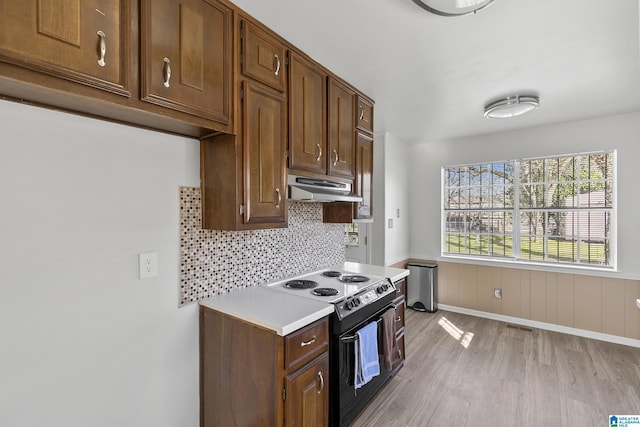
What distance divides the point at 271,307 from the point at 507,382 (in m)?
2.22

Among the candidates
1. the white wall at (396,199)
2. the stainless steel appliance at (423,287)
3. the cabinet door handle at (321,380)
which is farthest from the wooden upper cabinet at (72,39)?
the stainless steel appliance at (423,287)

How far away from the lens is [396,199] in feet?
13.8

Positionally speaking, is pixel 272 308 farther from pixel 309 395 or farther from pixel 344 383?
pixel 344 383

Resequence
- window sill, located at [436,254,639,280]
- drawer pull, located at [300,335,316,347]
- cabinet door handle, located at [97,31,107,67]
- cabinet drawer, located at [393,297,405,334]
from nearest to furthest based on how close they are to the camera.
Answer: cabinet door handle, located at [97,31,107,67] → drawer pull, located at [300,335,316,347] → cabinet drawer, located at [393,297,405,334] → window sill, located at [436,254,639,280]

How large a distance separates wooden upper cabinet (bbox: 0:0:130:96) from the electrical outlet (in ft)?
2.61

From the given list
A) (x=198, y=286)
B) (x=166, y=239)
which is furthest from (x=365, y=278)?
(x=166, y=239)

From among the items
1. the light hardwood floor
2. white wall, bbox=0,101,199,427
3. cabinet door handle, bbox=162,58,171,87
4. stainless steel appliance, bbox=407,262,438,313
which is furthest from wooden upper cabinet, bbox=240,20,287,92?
stainless steel appliance, bbox=407,262,438,313

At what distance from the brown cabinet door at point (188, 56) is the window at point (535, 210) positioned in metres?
3.69

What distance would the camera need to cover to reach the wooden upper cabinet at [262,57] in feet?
5.14

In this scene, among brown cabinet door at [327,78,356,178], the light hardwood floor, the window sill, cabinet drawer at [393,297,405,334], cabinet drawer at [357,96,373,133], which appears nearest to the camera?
the light hardwood floor

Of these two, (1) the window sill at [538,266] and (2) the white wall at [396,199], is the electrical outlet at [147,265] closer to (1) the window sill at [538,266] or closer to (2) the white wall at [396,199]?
(2) the white wall at [396,199]

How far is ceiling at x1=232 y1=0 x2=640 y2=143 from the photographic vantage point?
1532 mm

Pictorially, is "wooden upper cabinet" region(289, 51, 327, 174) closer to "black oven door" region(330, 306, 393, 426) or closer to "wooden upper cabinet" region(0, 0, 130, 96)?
"wooden upper cabinet" region(0, 0, 130, 96)

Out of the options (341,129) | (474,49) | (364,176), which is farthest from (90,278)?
(474,49)
